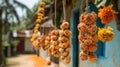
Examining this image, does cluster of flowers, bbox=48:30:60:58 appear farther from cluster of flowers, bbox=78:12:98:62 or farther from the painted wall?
cluster of flowers, bbox=78:12:98:62

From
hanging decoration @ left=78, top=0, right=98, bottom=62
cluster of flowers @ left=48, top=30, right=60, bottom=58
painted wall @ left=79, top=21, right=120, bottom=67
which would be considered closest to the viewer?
hanging decoration @ left=78, top=0, right=98, bottom=62

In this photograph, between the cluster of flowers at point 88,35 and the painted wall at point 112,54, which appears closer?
the cluster of flowers at point 88,35

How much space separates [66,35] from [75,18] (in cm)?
→ 382

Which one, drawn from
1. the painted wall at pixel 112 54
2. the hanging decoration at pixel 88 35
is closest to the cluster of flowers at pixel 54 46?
the painted wall at pixel 112 54

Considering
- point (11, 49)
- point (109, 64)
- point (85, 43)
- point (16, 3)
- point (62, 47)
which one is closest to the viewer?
point (85, 43)

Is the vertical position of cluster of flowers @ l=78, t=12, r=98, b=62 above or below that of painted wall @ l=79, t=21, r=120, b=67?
above

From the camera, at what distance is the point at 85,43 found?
2.53m

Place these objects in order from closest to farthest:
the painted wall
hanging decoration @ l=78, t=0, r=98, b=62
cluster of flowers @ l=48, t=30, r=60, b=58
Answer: hanging decoration @ l=78, t=0, r=98, b=62 < cluster of flowers @ l=48, t=30, r=60, b=58 < the painted wall

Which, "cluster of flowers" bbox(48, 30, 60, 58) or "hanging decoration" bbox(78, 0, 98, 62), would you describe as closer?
"hanging decoration" bbox(78, 0, 98, 62)

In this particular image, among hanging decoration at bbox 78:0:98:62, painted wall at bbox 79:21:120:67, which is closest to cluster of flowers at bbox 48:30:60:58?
painted wall at bbox 79:21:120:67

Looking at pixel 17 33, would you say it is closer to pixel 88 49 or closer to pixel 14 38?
pixel 14 38

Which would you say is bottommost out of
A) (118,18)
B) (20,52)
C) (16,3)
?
(20,52)

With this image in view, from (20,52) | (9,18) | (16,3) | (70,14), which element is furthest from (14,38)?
(70,14)

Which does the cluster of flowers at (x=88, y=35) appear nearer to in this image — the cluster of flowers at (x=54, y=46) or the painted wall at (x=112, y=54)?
the cluster of flowers at (x=54, y=46)
